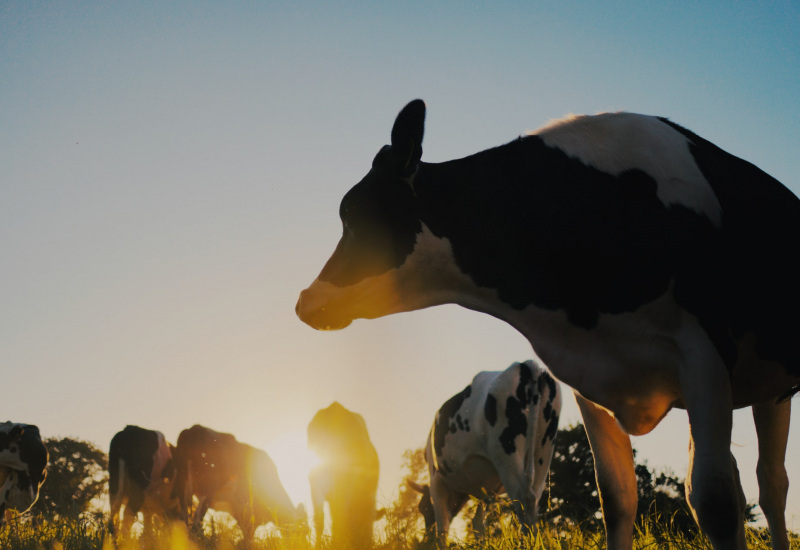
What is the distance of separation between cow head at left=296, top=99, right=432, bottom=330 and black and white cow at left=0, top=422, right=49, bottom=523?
45.5ft

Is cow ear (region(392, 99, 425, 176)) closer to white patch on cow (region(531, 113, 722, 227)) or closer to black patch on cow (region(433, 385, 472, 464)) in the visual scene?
white patch on cow (region(531, 113, 722, 227))

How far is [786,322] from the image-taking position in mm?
3523

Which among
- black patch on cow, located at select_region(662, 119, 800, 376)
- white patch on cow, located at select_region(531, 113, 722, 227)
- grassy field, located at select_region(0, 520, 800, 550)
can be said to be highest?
white patch on cow, located at select_region(531, 113, 722, 227)

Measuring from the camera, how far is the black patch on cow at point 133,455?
63.5 feet

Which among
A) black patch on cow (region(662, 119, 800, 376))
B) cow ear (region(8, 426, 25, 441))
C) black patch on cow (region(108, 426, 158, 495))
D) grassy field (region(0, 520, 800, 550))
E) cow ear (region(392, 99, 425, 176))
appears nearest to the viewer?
black patch on cow (region(662, 119, 800, 376))

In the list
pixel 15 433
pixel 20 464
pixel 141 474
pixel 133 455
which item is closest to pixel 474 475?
pixel 20 464

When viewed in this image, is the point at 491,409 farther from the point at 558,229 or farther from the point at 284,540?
the point at 558,229

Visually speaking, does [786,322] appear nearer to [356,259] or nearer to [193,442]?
[356,259]

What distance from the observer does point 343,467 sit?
12.7m

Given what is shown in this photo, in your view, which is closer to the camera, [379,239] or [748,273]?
[748,273]

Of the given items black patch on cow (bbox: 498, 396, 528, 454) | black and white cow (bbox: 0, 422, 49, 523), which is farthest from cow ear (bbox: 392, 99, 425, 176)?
black and white cow (bbox: 0, 422, 49, 523)

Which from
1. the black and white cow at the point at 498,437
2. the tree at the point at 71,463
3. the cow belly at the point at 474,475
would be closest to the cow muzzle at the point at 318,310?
the black and white cow at the point at 498,437

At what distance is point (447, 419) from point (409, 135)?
1147 centimetres

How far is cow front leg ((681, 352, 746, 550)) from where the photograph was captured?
3.07 meters
